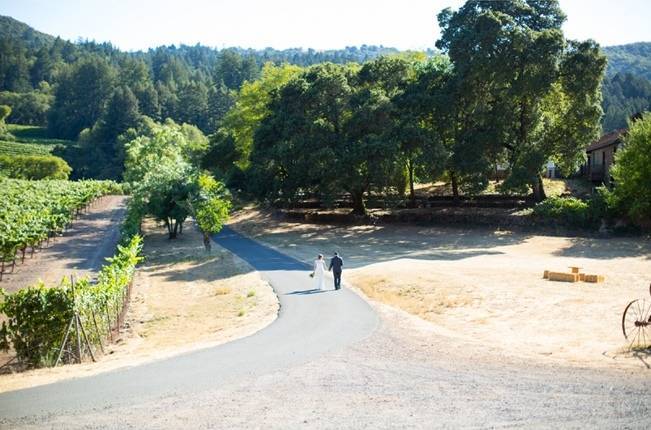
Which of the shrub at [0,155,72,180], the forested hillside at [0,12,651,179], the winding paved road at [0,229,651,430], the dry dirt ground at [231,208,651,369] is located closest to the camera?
the winding paved road at [0,229,651,430]

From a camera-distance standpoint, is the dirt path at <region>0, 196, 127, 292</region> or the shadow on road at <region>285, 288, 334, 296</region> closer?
the shadow on road at <region>285, 288, 334, 296</region>

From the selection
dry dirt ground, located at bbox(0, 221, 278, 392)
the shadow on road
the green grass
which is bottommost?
dry dirt ground, located at bbox(0, 221, 278, 392)

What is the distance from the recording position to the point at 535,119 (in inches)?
Answer: 1908

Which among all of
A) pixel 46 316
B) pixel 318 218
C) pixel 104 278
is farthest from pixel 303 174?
pixel 46 316

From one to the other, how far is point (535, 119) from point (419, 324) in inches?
1336

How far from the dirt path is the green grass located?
60.2m

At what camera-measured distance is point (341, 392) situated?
526 inches

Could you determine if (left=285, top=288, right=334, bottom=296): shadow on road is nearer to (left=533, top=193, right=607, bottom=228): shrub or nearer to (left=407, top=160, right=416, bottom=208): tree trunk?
(left=407, top=160, right=416, bottom=208): tree trunk

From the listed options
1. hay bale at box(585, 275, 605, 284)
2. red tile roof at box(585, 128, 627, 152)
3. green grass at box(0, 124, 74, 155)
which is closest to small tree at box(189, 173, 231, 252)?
hay bale at box(585, 275, 605, 284)

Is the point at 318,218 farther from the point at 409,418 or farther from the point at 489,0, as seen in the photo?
the point at 409,418

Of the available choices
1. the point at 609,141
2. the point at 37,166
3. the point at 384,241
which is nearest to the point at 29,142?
the point at 37,166

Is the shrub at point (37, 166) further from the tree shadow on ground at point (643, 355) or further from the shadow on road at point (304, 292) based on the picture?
the tree shadow on ground at point (643, 355)

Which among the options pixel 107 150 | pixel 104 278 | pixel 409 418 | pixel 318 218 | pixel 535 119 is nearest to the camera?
pixel 409 418

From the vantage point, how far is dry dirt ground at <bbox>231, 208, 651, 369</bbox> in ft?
58.7
